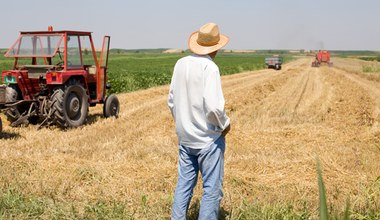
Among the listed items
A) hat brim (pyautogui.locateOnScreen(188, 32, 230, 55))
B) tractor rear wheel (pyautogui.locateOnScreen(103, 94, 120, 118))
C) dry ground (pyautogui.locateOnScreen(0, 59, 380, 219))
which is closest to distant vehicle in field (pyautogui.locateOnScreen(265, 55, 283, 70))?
dry ground (pyautogui.locateOnScreen(0, 59, 380, 219))

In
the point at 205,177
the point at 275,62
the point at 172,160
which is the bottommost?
the point at 275,62

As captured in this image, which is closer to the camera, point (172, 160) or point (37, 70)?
point (172, 160)

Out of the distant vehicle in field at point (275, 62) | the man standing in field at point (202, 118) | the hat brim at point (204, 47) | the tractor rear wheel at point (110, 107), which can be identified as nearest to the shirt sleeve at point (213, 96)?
the man standing in field at point (202, 118)

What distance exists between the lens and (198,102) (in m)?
3.09

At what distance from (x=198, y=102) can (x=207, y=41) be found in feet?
1.58

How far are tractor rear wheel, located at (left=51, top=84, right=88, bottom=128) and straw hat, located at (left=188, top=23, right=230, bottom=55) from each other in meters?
5.44

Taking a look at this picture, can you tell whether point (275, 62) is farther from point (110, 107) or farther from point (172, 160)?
point (172, 160)

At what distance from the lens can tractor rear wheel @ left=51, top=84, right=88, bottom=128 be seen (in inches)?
320

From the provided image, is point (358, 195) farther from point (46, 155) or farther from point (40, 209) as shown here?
point (46, 155)

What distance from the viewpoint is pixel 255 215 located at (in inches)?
147

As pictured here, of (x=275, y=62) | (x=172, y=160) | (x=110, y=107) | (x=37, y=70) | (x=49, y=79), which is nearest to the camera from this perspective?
(x=172, y=160)

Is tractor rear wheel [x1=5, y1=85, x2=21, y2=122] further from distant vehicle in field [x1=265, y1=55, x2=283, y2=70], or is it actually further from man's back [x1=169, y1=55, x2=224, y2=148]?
distant vehicle in field [x1=265, y1=55, x2=283, y2=70]

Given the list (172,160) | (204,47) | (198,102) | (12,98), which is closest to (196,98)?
(198,102)

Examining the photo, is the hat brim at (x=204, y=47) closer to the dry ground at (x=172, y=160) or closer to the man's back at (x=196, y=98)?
the man's back at (x=196, y=98)
